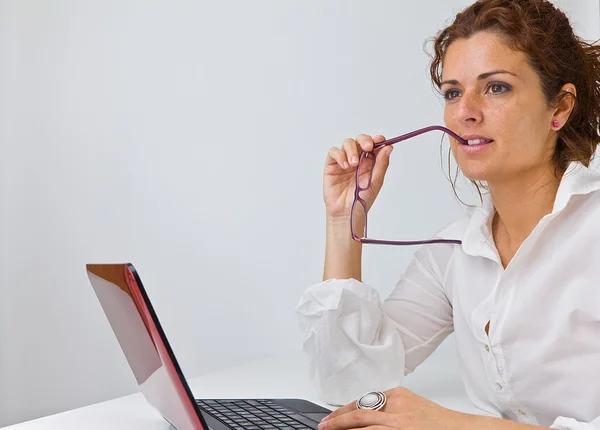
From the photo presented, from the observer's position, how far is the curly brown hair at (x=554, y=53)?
132 centimetres

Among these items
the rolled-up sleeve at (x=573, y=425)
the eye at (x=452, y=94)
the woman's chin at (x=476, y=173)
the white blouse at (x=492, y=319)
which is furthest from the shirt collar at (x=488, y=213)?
the rolled-up sleeve at (x=573, y=425)

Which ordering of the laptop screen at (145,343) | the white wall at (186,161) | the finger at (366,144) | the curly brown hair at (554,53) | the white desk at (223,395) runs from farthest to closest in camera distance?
the white wall at (186,161), the finger at (366,144), the curly brown hair at (554,53), the white desk at (223,395), the laptop screen at (145,343)

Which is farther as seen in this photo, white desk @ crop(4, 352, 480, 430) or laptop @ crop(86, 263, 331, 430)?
white desk @ crop(4, 352, 480, 430)

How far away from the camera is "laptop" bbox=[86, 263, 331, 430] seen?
2.64ft

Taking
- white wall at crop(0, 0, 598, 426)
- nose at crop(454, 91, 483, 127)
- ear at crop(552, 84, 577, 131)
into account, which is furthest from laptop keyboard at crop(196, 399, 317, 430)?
white wall at crop(0, 0, 598, 426)

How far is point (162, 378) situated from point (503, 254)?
77 centimetres

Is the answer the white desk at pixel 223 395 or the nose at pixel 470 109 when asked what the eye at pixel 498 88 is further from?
the white desk at pixel 223 395

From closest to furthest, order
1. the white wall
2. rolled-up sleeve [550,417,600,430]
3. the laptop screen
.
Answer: the laptop screen < rolled-up sleeve [550,417,600,430] < the white wall

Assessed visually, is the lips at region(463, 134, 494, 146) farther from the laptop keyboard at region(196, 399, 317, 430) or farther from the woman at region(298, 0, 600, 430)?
the laptop keyboard at region(196, 399, 317, 430)

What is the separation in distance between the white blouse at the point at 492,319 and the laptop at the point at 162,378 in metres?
0.22

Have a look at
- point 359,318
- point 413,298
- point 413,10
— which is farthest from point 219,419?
point 413,10

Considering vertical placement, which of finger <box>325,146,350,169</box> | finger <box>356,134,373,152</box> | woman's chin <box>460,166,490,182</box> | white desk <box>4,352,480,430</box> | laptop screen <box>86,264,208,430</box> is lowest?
white desk <box>4,352,480,430</box>

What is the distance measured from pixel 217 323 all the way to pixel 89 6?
42.3 inches

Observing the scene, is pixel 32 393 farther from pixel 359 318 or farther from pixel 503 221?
pixel 503 221
